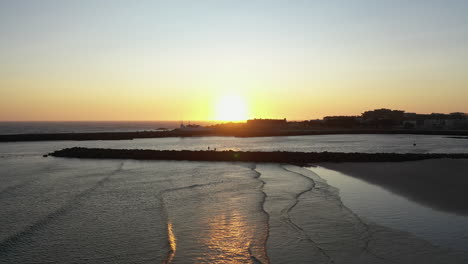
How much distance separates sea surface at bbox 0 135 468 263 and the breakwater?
1369 cm

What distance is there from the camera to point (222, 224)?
1325 cm

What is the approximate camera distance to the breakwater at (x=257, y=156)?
1388 inches

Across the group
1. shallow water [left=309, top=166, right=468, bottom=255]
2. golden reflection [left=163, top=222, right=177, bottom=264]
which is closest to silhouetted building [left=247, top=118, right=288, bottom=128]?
shallow water [left=309, top=166, right=468, bottom=255]

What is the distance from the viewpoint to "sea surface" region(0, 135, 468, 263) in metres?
10.1

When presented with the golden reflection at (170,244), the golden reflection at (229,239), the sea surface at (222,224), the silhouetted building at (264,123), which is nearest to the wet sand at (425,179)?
the sea surface at (222,224)

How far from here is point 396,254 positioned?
9.88m

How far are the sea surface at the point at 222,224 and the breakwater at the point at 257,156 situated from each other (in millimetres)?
13694

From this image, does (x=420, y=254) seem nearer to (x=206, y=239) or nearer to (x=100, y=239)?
(x=206, y=239)

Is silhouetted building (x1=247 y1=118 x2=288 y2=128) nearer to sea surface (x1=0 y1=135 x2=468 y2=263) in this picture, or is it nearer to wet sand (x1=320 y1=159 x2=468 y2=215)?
wet sand (x1=320 y1=159 x2=468 y2=215)

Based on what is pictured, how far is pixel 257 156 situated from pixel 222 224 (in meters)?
26.1

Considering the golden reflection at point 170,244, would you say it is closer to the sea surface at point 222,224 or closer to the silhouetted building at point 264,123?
the sea surface at point 222,224

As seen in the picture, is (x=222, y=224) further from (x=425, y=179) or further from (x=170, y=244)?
(x=425, y=179)

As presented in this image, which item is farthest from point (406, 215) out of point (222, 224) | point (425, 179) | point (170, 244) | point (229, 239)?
point (425, 179)

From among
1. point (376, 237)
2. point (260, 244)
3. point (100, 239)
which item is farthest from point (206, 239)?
point (376, 237)
